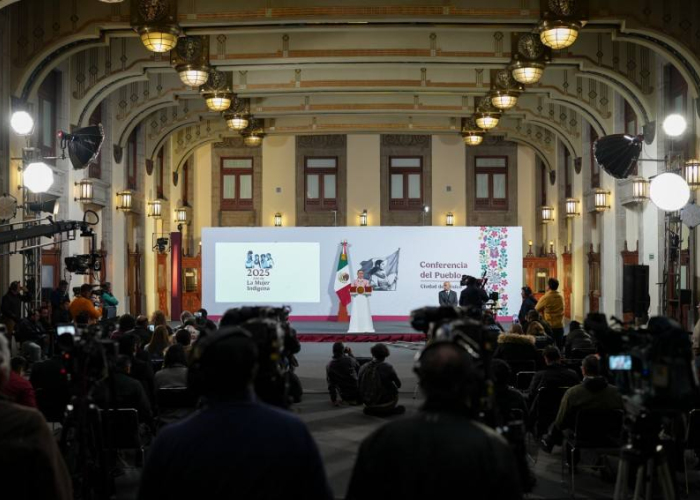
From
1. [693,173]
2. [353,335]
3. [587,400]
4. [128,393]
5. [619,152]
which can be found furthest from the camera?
[353,335]

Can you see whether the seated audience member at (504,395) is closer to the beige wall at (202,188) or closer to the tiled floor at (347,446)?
the tiled floor at (347,446)

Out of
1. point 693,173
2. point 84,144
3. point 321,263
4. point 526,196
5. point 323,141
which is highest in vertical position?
point 323,141

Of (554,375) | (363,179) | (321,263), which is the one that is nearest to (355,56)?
(321,263)

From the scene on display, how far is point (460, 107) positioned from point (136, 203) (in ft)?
27.5

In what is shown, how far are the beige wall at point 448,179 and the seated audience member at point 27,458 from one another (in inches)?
1025

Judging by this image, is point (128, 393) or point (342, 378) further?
point (342, 378)

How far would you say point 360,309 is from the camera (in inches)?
758

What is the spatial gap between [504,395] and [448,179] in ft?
76.8

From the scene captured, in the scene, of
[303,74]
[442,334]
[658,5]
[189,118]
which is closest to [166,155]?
[189,118]

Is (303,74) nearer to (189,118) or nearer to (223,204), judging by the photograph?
(189,118)

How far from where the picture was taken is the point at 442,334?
11.6 feet

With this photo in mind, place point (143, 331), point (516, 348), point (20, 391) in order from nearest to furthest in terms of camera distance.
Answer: point (20, 391), point (516, 348), point (143, 331)

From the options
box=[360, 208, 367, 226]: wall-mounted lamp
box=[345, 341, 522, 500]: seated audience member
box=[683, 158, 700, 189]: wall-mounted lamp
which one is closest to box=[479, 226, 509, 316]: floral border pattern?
box=[360, 208, 367, 226]: wall-mounted lamp

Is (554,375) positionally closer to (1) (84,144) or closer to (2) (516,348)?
(2) (516,348)
